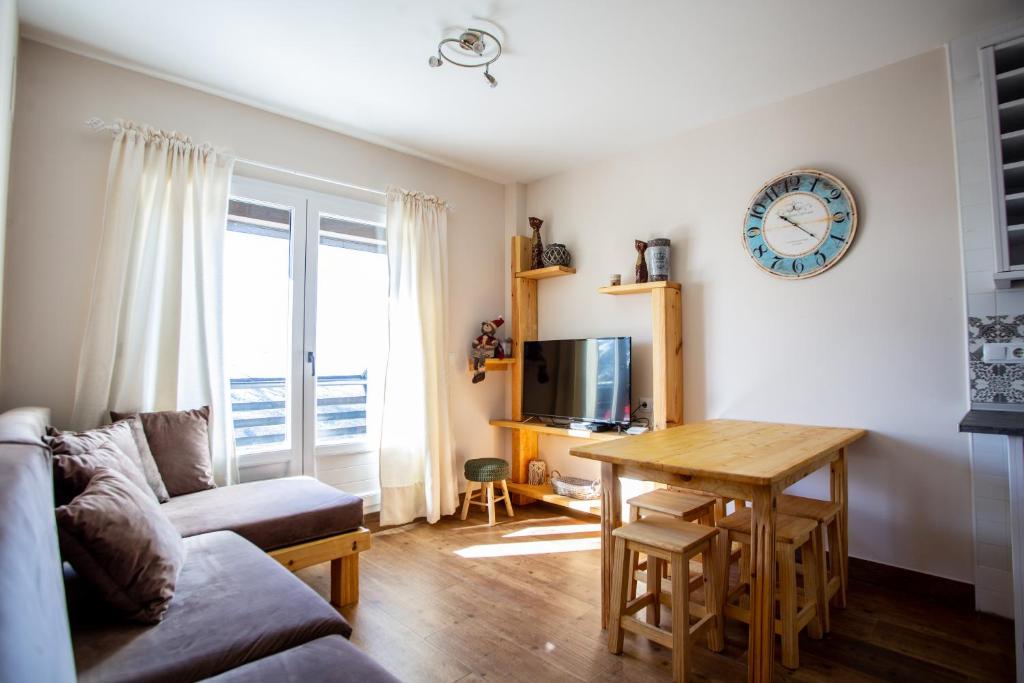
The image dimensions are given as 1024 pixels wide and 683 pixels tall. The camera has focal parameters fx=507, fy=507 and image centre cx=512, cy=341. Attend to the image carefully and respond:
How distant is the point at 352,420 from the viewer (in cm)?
351

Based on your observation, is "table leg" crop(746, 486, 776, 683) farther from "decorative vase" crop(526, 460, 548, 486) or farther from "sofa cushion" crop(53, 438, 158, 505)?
"decorative vase" crop(526, 460, 548, 486)

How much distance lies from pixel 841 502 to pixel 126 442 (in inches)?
128

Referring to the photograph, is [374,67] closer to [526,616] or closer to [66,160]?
[66,160]

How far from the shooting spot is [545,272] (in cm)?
404

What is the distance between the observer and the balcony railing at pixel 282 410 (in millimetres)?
3039

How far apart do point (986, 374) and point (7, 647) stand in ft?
10.6

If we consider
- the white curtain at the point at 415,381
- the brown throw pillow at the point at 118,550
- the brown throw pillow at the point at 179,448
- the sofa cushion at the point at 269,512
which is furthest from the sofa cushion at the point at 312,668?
the white curtain at the point at 415,381

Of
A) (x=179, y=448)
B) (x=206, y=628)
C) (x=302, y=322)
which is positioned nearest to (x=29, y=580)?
(x=206, y=628)

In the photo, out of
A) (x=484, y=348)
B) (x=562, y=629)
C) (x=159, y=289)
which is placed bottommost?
(x=562, y=629)

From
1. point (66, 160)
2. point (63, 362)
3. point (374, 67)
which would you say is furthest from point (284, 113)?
point (63, 362)

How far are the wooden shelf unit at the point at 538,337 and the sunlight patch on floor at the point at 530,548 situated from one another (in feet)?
1.09

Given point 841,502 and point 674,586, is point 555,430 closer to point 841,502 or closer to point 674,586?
point 841,502

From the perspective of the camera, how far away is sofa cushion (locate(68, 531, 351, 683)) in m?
1.22

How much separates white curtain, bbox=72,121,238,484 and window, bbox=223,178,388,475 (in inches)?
6.1
